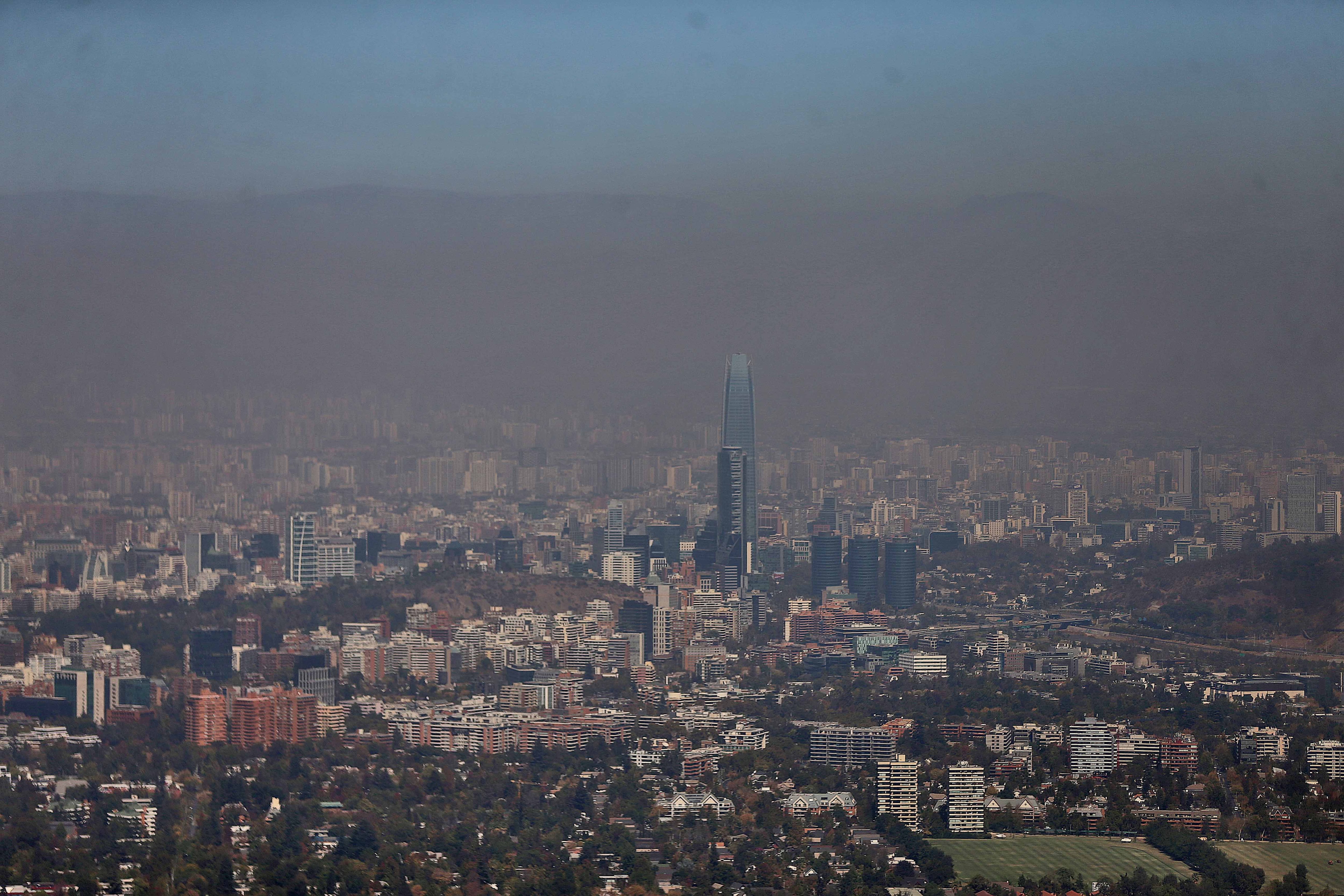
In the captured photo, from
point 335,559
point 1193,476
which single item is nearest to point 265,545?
point 335,559

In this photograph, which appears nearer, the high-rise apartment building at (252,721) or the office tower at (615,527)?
the high-rise apartment building at (252,721)

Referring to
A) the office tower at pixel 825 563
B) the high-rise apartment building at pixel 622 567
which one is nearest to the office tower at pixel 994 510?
the office tower at pixel 825 563

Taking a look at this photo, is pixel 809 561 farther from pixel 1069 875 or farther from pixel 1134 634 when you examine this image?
pixel 1069 875

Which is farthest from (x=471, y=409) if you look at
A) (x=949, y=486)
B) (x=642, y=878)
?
(x=642, y=878)

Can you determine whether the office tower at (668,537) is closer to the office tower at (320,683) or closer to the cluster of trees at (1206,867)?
the office tower at (320,683)

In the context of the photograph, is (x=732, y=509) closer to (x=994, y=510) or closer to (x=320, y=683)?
(x=994, y=510)

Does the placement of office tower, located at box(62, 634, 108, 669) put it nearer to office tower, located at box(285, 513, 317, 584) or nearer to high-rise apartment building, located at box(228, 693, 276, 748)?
high-rise apartment building, located at box(228, 693, 276, 748)
